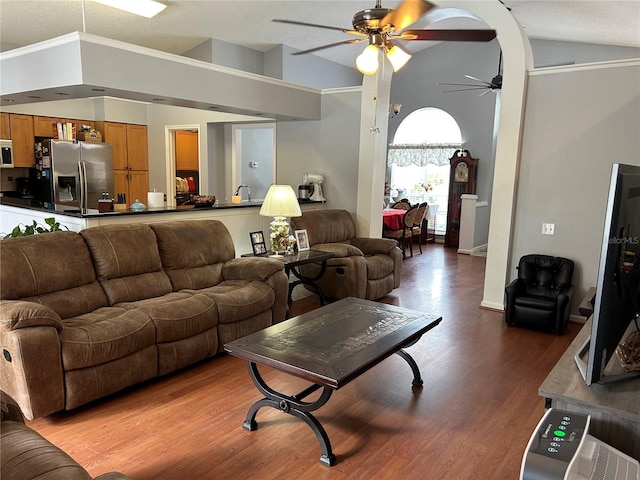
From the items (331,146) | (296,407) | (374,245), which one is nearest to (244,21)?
(331,146)

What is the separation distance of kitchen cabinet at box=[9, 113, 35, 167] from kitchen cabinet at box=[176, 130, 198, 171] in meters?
2.87

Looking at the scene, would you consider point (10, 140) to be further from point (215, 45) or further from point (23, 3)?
point (215, 45)

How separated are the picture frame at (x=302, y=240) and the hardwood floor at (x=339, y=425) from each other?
170cm

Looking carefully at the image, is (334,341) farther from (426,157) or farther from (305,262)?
(426,157)

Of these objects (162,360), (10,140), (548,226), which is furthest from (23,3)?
(548,226)

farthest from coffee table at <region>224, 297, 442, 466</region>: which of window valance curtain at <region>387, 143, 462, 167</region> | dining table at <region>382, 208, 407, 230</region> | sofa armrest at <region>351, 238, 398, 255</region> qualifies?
window valance curtain at <region>387, 143, 462, 167</region>

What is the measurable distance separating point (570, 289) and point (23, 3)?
670cm

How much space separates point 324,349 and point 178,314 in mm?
1222

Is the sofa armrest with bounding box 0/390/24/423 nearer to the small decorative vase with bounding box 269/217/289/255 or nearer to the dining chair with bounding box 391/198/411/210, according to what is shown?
the small decorative vase with bounding box 269/217/289/255

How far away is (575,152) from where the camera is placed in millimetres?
4645

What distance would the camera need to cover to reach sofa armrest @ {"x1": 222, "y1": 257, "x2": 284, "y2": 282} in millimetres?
4016

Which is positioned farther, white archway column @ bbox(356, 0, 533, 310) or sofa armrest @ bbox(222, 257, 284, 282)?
white archway column @ bbox(356, 0, 533, 310)

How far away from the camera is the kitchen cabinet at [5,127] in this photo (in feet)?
22.0

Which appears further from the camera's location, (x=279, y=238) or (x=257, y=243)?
(x=257, y=243)
